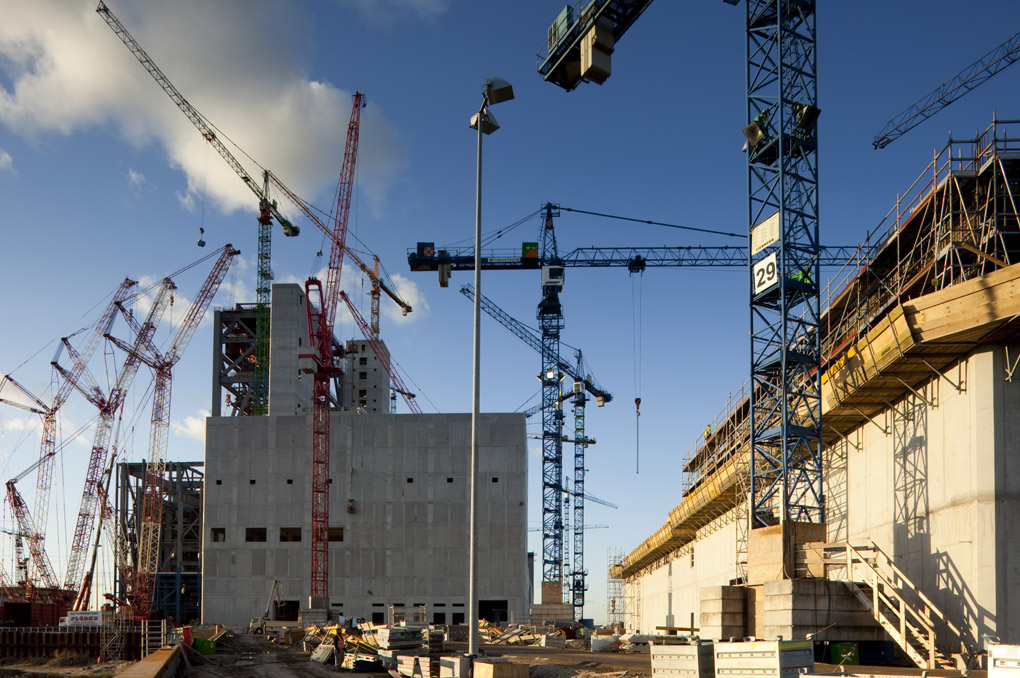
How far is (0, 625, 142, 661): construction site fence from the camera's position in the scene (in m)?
56.6

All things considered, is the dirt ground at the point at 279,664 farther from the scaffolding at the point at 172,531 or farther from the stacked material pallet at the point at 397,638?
the scaffolding at the point at 172,531

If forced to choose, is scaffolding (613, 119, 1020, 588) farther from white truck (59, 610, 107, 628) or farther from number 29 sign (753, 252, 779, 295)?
white truck (59, 610, 107, 628)

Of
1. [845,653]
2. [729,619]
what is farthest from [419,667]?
[845,653]

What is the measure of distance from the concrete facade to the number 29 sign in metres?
6.28

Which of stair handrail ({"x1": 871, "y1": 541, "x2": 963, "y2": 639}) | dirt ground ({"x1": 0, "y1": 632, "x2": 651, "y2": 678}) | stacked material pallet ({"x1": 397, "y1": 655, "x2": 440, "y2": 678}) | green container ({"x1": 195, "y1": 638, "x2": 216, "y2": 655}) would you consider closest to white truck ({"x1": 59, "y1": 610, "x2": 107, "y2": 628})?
dirt ground ({"x1": 0, "y1": 632, "x2": 651, "y2": 678})

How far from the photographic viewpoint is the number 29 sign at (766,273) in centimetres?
3484

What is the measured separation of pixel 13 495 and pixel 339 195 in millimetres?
58633

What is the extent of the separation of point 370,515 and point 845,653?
215ft

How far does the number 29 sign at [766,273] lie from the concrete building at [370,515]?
5288 centimetres

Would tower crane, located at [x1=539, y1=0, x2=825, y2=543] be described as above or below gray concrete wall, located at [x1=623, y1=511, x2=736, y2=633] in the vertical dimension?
above

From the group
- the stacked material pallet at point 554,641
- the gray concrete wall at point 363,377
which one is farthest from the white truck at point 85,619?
the gray concrete wall at point 363,377

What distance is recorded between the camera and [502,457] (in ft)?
287

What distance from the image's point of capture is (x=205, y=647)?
5253 centimetres

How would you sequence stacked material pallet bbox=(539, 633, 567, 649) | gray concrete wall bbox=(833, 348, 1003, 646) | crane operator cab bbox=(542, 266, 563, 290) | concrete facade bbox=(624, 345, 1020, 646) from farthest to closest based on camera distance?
crane operator cab bbox=(542, 266, 563, 290) → stacked material pallet bbox=(539, 633, 567, 649) → gray concrete wall bbox=(833, 348, 1003, 646) → concrete facade bbox=(624, 345, 1020, 646)
